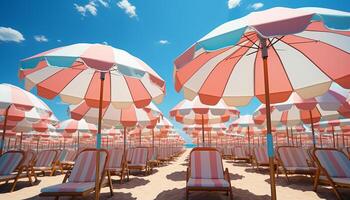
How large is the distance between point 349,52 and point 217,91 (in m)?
2.40

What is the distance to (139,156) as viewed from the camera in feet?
30.3

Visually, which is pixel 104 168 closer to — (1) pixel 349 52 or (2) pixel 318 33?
(2) pixel 318 33

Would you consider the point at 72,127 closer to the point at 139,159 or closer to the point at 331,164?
the point at 139,159

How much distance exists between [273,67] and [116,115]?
210 inches

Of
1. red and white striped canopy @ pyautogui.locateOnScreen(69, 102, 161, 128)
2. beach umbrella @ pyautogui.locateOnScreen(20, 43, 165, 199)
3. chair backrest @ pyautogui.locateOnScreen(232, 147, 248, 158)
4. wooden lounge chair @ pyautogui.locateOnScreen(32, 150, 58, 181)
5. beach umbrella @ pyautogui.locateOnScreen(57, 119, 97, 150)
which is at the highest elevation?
beach umbrella @ pyautogui.locateOnScreen(20, 43, 165, 199)

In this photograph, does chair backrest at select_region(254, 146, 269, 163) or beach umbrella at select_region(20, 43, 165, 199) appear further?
chair backrest at select_region(254, 146, 269, 163)

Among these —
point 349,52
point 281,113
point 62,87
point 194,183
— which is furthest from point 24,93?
point 281,113

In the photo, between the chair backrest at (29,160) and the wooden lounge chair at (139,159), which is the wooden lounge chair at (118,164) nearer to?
the wooden lounge chair at (139,159)

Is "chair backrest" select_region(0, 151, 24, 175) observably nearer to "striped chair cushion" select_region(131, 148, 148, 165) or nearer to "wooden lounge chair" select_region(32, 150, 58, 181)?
"wooden lounge chair" select_region(32, 150, 58, 181)

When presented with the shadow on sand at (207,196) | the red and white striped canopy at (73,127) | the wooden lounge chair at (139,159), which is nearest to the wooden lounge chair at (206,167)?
the shadow on sand at (207,196)

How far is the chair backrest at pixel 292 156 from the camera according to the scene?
711cm

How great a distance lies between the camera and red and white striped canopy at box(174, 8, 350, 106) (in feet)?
12.1

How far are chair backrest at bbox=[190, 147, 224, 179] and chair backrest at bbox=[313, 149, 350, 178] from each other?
228 centimetres

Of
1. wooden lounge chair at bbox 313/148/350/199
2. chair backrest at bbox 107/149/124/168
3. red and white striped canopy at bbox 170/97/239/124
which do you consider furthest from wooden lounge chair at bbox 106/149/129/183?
wooden lounge chair at bbox 313/148/350/199
